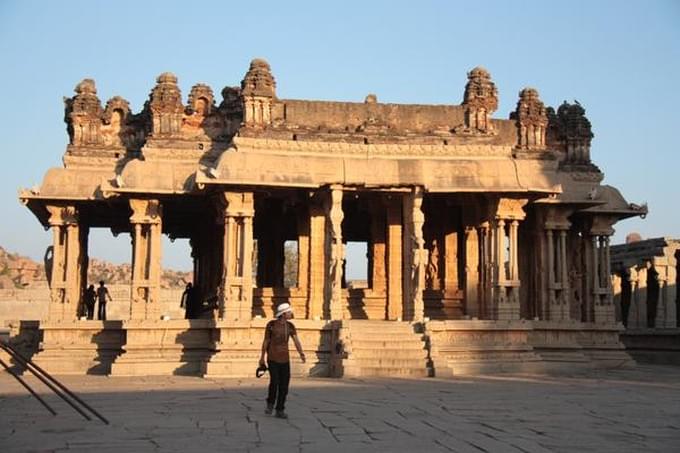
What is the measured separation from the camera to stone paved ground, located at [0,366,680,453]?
8891mm

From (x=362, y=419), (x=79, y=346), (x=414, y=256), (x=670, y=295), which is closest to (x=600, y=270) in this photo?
(x=414, y=256)

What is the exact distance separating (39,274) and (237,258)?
48598 mm

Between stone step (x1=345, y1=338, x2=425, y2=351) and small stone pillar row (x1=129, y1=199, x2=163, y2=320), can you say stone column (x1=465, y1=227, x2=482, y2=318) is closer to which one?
stone step (x1=345, y1=338, x2=425, y2=351)

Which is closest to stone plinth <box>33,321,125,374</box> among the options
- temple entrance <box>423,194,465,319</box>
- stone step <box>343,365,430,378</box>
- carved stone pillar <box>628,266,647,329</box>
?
stone step <box>343,365,430,378</box>

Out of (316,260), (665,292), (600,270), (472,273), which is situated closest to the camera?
(316,260)

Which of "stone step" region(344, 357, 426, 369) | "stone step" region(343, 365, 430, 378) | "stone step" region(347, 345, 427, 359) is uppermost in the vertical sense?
"stone step" region(347, 345, 427, 359)

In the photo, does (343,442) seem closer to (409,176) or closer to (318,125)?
(409,176)

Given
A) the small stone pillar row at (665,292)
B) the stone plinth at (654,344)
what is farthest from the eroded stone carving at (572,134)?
the small stone pillar row at (665,292)

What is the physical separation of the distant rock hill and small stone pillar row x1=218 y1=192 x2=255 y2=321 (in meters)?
33.9

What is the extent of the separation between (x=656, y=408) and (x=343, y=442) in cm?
562

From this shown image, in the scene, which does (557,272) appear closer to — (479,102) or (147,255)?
(479,102)

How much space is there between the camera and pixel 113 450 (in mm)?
8453

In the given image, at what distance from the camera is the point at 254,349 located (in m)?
20.1

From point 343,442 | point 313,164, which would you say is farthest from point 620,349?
point 343,442
